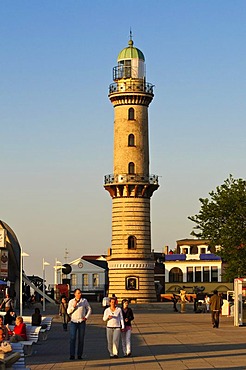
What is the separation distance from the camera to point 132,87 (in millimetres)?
80875

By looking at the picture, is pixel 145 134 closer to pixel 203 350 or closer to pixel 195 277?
pixel 195 277

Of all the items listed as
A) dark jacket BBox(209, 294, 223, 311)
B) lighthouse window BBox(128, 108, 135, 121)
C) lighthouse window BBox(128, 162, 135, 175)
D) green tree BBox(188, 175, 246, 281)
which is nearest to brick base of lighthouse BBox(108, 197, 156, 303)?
lighthouse window BBox(128, 162, 135, 175)

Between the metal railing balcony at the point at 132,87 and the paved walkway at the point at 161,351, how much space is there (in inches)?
1699

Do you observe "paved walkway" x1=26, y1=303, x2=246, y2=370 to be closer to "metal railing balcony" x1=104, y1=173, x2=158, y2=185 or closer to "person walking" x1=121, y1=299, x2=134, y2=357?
"person walking" x1=121, y1=299, x2=134, y2=357

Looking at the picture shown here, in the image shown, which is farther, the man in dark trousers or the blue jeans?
the man in dark trousers

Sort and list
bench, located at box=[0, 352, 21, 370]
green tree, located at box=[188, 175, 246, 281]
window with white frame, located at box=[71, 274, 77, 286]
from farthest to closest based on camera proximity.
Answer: window with white frame, located at box=[71, 274, 77, 286], green tree, located at box=[188, 175, 246, 281], bench, located at box=[0, 352, 21, 370]

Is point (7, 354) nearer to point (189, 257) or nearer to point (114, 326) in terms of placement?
point (114, 326)

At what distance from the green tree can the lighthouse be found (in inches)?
1038

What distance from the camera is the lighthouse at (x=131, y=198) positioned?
79.4 meters

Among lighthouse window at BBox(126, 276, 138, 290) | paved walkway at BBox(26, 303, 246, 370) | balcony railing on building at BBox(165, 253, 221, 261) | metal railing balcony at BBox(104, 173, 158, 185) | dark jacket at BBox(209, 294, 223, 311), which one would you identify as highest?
metal railing balcony at BBox(104, 173, 158, 185)

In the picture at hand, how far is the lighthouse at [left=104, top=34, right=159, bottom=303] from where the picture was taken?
79375mm

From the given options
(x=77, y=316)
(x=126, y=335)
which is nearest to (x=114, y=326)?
(x=126, y=335)

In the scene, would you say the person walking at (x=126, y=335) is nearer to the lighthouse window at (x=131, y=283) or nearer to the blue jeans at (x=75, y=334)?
the blue jeans at (x=75, y=334)

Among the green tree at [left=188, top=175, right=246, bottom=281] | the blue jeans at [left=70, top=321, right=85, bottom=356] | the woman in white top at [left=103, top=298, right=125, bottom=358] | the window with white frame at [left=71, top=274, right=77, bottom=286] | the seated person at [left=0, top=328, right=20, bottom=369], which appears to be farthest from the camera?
the window with white frame at [left=71, top=274, right=77, bottom=286]
